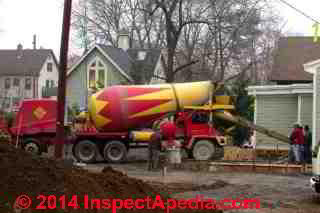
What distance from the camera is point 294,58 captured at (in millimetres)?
29984

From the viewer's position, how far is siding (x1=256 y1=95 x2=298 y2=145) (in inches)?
979

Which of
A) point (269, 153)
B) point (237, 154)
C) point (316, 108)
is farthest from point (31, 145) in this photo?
point (316, 108)

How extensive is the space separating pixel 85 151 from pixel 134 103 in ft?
9.20

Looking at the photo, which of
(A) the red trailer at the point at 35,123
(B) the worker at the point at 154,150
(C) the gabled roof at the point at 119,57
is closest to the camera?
(B) the worker at the point at 154,150

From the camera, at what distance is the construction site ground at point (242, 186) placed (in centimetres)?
1291

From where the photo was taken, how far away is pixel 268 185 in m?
16.0

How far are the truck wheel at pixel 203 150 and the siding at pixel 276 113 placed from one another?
3491 millimetres

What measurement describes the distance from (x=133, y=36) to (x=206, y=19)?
13669 mm

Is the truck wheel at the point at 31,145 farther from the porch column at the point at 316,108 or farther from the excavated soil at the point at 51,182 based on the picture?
the excavated soil at the point at 51,182

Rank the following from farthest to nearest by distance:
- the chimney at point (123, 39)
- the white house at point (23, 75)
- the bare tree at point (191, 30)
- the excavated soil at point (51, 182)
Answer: the white house at point (23, 75) < the chimney at point (123, 39) < the bare tree at point (191, 30) < the excavated soil at point (51, 182)

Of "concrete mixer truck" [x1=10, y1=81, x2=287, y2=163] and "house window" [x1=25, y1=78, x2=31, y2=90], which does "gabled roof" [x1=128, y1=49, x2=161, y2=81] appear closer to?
"concrete mixer truck" [x1=10, y1=81, x2=287, y2=163]

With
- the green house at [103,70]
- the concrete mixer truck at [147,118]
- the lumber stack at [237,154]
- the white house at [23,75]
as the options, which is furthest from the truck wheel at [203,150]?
the white house at [23,75]

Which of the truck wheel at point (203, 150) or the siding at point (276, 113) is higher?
the siding at point (276, 113)

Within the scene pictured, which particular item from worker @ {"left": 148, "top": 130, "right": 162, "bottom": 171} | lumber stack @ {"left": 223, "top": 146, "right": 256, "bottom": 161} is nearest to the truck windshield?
lumber stack @ {"left": 223, "top": 146, "right": 256, "bottom": 161}
